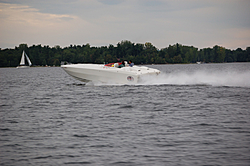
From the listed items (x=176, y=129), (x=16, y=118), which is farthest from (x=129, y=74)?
(x=176, y=129)

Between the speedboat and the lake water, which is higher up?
the speedboat

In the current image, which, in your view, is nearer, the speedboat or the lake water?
the lake water

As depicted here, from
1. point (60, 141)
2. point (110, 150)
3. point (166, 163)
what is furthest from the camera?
point (60, 141)

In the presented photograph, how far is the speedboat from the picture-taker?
79.6 feet

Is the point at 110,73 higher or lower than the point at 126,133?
higher

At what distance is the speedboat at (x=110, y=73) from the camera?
24.3 meters

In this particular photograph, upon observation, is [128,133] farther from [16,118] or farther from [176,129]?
[16,118]

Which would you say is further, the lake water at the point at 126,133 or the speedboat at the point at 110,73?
the speedboat at the point at 110,73

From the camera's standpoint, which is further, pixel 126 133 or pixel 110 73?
pixel 110 73

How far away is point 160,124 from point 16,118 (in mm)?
6467

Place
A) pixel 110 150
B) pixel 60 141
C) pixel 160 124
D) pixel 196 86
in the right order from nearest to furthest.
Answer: pixel 110 150, pixel 60 141, pixel 160 124, pixel 196 86

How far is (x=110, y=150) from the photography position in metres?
8.84

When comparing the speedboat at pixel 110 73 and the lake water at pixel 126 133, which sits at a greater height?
the speedboat at pixel 110 73

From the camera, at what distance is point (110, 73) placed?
81.2ft
